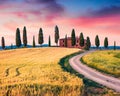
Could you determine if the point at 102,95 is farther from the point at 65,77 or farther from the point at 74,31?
the point at 74,31

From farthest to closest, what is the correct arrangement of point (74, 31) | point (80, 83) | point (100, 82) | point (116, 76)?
1. point (74, 31)
2. point (116, 76)
3. point (100, 82)
4. point (80, 83)

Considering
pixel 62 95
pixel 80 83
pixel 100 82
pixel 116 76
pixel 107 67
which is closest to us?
A: pixel 62 95

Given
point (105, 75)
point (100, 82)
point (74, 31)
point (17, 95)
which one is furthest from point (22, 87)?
point (74, 31)

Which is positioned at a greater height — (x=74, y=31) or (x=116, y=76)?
(x=74, y=31)

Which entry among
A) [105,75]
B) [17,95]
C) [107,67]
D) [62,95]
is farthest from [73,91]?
[107,67]

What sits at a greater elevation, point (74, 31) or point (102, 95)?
point (74, 31)

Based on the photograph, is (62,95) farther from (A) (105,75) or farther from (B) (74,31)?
(B) (74,31)

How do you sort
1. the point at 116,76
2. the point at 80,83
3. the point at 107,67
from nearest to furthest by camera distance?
the point at 80,83 → the point at 116,76 → the point at 107,67

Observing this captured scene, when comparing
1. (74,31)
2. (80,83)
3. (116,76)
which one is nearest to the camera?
(80,83)

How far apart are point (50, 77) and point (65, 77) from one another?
2467mm

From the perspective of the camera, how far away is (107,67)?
186 feet

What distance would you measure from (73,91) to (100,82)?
28.8 feet

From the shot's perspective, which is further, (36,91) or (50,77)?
(50,77)

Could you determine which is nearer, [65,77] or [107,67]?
[65,77]
